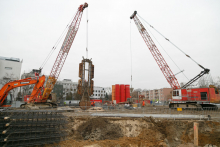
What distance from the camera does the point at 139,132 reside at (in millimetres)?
13750

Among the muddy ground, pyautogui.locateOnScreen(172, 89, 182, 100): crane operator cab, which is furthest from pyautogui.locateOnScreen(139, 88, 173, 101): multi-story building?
the muddy ground

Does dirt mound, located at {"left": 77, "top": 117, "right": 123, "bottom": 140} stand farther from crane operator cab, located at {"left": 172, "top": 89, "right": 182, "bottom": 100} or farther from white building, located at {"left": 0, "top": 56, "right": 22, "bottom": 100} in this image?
white building, located at {"left": 0, "top": 56, "right": 22, "bottom": 100}

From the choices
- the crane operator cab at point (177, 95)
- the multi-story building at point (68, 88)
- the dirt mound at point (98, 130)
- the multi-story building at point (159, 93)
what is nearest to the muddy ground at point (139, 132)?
the dirt mound at point (98, 130)

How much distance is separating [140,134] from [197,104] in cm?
1186

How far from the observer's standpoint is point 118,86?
4738 cm

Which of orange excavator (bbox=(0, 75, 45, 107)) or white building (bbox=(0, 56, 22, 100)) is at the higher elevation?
white building (bbox=(0, 56, 22, 100))

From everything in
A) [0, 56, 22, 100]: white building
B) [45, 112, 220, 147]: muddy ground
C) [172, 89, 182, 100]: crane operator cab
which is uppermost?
[0, 56, 22, 100]: white building

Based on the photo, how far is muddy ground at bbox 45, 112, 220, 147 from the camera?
12.1 meters

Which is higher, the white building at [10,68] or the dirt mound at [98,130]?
the white building at [10,68]

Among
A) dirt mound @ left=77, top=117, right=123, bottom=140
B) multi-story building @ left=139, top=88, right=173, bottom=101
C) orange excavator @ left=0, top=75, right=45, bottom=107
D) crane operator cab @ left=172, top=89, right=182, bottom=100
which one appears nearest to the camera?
dirt mound @ left=77, top=117, right=123, bottom=140

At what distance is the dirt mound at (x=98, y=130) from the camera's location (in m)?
12.9

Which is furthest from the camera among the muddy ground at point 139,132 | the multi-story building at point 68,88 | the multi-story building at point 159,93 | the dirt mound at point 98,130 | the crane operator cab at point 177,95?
the multi-story building at point 159,93

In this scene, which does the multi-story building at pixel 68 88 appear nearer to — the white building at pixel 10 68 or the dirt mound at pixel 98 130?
the white building at pixel 10 68

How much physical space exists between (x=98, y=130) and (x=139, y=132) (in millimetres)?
3818
